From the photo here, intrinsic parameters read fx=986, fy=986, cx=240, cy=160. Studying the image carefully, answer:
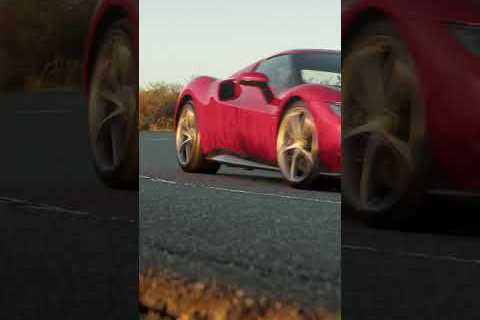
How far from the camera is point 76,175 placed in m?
2.90

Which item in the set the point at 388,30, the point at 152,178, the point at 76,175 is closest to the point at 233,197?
the point at 152,178

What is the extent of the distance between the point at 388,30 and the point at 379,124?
0.30 meters

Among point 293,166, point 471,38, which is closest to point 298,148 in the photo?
point 293,166

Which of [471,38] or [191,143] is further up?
[471,38]

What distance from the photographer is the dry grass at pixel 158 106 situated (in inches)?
85.4

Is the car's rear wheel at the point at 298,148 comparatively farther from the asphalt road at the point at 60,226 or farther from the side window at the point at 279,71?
the asphalt road at the point at 60,226

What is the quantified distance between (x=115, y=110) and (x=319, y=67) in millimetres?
829

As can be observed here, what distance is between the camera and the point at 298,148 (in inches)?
115

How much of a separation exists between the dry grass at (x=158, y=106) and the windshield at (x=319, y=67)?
343 millimetres

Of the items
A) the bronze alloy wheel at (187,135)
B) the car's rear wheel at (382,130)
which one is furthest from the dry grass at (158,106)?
the car's rear wheel at (382,130)

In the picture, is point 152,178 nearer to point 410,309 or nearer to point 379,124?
point 379,124

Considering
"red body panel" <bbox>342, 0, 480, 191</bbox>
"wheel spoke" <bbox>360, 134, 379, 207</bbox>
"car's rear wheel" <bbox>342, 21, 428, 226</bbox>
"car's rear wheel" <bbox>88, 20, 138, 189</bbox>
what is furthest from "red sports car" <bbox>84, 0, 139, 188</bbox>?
"red body panel" <bbox>342, 0, 480, 191</bbox>

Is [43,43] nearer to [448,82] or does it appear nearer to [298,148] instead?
[298,148]

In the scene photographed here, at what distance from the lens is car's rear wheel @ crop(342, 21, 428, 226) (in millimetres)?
2619
